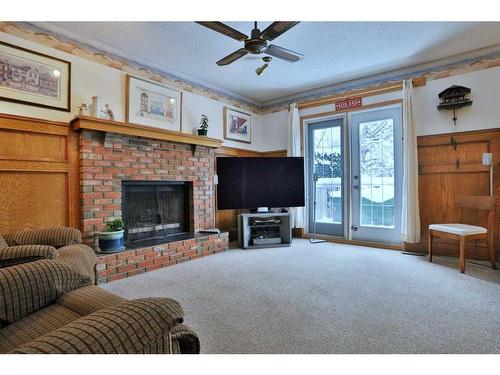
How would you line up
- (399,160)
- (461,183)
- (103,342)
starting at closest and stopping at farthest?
(103,342), (461,183), (399,160)

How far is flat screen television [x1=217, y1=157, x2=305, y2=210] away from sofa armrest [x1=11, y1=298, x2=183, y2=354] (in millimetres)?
3458

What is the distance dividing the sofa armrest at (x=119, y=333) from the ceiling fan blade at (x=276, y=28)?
2.23 metres

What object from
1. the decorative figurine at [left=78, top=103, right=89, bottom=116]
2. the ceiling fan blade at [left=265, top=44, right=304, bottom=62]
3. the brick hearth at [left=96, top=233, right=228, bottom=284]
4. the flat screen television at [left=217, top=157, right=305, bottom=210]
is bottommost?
the brick hearth at [left=96, top=233, right=228, bottom=284]

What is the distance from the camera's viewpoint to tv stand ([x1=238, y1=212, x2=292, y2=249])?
14.3 ft

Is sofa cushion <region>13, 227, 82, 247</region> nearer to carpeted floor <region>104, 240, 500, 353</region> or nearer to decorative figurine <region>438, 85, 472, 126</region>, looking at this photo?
carpeted floor <region>104, 240, 500, 353</region>

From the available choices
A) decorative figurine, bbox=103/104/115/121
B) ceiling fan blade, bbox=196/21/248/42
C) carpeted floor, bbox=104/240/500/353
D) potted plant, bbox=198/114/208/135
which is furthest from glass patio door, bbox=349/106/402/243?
decorative figurine, bbox=103/104/115/121

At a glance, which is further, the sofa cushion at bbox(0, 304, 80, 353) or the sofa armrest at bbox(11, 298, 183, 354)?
the sofa cushion at bbox(0, 304, 80, 353)

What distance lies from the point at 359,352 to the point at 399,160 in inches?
129

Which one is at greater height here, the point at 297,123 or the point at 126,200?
the point at 297,123

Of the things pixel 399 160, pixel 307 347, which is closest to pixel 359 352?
pixel 307 347

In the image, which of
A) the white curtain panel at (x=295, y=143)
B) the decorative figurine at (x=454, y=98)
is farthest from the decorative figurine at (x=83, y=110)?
the decorative figurine at (x=454, y=98)

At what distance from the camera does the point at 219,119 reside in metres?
4.71
